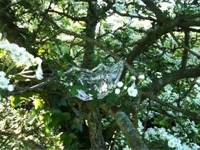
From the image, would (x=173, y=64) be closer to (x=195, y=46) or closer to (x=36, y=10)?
(x=195, y=46)

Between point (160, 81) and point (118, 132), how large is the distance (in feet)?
A: 2.15

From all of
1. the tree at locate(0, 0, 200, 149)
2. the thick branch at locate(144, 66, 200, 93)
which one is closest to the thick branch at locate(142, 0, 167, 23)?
the tree at locate(0, 0, 200, 149)

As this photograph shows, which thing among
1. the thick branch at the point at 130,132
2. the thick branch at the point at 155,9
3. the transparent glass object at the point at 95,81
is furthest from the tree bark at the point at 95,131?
the transparent glass object at the point at 95,81

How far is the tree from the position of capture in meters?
2.15

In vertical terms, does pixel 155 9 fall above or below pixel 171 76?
above

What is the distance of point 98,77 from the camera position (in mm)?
2131

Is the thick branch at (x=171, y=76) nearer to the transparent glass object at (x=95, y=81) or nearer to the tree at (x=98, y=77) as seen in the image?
the tree at (x=98, y=77)

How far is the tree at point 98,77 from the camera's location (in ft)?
7.07

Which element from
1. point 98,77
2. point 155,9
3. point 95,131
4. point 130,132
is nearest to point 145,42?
point 155,9

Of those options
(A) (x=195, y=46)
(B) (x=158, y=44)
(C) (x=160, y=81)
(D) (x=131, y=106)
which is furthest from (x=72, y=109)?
(A) (x=195, y=46)

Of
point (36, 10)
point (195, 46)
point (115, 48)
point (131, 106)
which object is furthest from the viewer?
point (195, 46)

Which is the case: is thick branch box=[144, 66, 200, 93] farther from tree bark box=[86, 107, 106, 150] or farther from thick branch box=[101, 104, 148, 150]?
thick branch box=[101, 104, 148, 150]

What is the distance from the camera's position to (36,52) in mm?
2746

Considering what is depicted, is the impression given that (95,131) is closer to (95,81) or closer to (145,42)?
(145,42)
